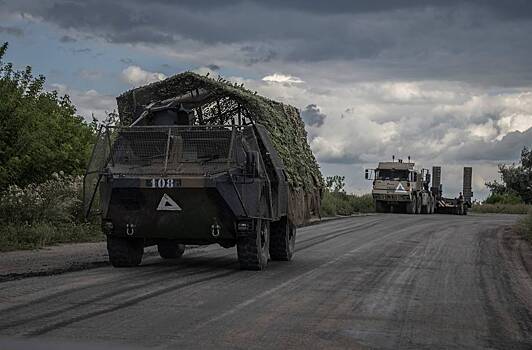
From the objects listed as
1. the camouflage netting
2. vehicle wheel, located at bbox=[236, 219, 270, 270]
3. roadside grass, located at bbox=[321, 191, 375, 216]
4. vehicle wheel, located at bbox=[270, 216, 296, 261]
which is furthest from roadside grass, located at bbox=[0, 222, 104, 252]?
roadside grass, located at bbox=[321, 191, 375, 216]

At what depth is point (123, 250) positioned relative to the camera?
51.4 feet

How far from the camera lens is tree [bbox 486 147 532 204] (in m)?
74.8

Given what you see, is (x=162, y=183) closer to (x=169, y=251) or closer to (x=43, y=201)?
(x=169, y=251)

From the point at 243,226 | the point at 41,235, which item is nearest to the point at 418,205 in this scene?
the point at 41,235

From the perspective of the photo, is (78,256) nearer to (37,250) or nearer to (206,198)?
(37,250)

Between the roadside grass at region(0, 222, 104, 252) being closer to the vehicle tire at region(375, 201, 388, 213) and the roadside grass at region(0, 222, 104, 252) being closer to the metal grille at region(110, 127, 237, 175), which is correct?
the metal grille at region(110, 127, 237, 175)

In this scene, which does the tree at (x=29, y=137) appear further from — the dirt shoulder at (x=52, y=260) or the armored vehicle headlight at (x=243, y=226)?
the armored vehicle headlight at (x=243, y=226)

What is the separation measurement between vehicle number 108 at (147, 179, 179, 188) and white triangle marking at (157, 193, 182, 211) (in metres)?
0.18

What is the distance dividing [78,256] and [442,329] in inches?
409

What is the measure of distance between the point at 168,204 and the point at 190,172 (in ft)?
2.24

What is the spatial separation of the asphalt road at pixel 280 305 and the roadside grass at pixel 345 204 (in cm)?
2817

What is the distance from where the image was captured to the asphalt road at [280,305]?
8953mm

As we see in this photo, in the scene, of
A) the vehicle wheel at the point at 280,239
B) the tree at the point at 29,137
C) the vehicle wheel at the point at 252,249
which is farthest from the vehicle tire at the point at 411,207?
the vehicle wheel at the point at 252,249

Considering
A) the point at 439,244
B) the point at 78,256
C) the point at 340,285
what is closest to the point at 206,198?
the point at 340,285
